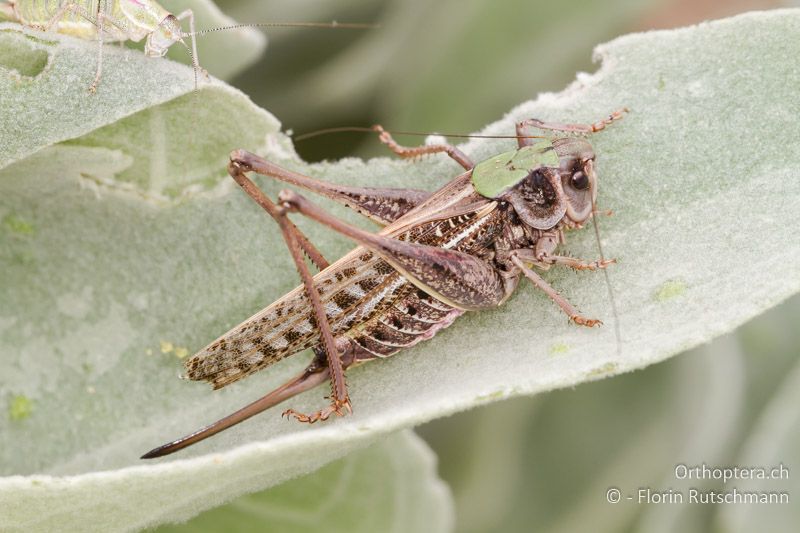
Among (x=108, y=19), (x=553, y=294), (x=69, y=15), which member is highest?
(x=69, y=15)

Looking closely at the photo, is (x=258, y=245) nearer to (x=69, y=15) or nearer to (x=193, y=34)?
(x=193, y=34)

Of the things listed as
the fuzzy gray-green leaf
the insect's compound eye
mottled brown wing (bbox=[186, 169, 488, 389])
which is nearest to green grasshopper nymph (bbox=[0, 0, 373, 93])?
the fuzzy gray-green leaf

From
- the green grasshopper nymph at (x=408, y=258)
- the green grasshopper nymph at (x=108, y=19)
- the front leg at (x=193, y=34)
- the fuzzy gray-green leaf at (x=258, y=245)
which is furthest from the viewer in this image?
the green grasshopper nymph at (x=108, y=19)

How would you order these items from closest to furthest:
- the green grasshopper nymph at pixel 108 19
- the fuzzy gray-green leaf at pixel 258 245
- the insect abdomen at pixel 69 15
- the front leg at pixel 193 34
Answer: the fuzzy gray-green leaf at pixel 258 245, the front leg at pixel 193 34, the green grasshopper nymph at pixel 108 19, the insect abdomen at pixel 69 15

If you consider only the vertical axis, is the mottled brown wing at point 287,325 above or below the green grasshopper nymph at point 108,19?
below

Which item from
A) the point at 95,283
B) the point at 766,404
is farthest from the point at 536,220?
the point at 95,283

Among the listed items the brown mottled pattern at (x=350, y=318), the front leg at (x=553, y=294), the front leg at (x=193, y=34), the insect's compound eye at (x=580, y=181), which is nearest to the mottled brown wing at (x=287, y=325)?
the brown mottled pattern at (x=350, y=318)

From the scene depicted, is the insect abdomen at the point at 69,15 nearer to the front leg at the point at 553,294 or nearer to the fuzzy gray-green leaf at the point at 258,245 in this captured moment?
the fuzzy gray-green leaf at the point at 258,245

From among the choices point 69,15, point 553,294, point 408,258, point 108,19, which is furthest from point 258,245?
point 69,15
